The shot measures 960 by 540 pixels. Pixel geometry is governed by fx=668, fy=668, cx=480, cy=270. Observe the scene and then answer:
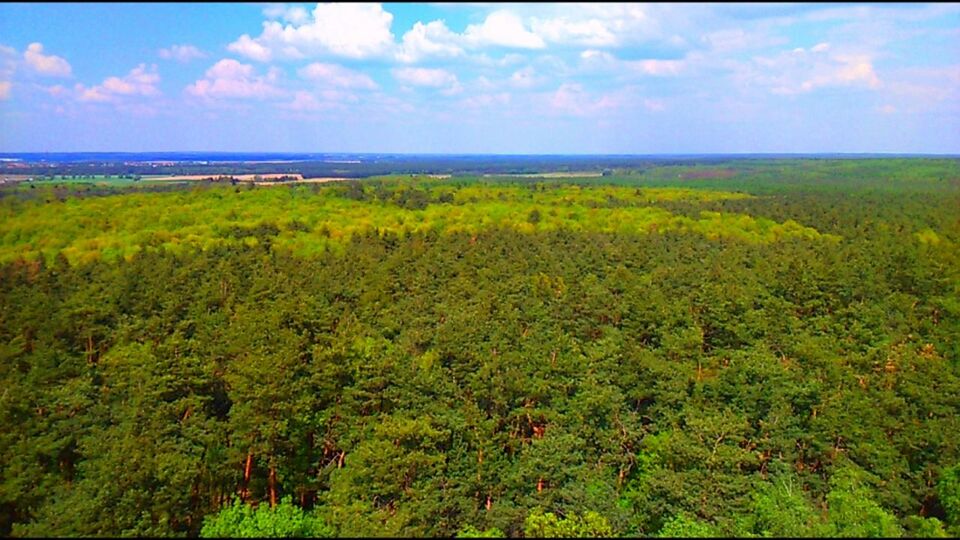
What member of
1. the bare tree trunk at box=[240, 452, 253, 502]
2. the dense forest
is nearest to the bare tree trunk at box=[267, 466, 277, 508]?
the dense forest

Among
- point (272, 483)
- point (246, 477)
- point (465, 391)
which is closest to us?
point (246, 477)

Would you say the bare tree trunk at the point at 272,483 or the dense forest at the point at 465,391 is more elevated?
the dense forest at the point at 465,391

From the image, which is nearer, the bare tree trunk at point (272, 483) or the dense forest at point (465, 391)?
the dense forest at point (465, 391)

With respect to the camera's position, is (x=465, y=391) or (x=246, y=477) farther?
(x=465, y=391)

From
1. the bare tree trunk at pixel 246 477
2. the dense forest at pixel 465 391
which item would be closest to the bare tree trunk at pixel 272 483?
the dense forest at pixel 465 391

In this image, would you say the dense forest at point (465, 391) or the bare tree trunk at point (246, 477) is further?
the bare tree trunk at point (246, 477)

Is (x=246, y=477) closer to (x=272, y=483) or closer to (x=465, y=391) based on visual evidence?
(x=272, y=483)

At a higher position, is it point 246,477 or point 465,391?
point 465,391

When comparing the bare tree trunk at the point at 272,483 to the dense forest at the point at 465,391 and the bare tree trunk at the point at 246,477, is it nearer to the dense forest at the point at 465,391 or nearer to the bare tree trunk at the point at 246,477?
the dense forest at the point at 465,391

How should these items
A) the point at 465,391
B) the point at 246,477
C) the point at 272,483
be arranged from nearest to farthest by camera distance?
the point at 246,477, the point at 272,483, the point at 465,391

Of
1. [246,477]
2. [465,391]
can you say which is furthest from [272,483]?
[465,391]

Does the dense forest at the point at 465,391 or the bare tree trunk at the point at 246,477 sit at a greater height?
the dense forest at the point at 465,391
